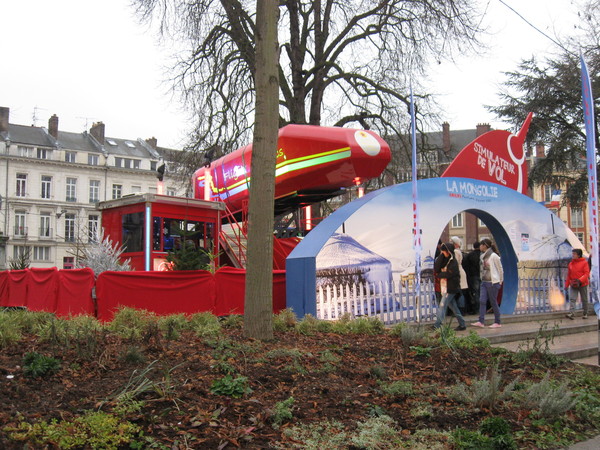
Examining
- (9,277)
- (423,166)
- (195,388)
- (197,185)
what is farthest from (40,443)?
(423,166)

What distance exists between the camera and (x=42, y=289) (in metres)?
13.3

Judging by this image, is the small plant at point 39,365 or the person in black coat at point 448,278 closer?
the small plant at point 39,365

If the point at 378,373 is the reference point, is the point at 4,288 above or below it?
above

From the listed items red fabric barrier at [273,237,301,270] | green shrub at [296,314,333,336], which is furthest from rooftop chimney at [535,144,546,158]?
green shrub at [296,314,333,336]

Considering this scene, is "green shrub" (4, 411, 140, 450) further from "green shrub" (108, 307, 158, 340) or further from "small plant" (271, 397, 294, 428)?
"green shrub" (108, 307, 158, 340)

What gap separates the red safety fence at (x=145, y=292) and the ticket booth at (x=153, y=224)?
7.12ft

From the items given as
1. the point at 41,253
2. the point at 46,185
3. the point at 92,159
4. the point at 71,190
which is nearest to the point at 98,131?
the point at 92,159

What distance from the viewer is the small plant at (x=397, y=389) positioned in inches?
247

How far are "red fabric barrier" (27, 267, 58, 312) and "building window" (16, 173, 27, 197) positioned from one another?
58.6 m

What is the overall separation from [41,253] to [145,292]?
6117 cm

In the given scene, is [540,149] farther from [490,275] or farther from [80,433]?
[80,433]

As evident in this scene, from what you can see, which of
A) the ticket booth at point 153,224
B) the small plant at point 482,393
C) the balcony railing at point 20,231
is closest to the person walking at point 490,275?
the ticket booth at point 153,224

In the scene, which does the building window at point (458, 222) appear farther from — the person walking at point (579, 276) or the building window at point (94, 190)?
the person walking at point (579, 276)

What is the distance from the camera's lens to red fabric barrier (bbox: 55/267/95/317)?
1130 centimetres
